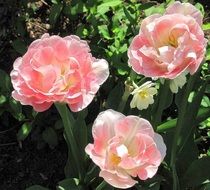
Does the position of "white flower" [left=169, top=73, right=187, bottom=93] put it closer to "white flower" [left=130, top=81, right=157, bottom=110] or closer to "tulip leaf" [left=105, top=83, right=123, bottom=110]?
"white flower" [left=130, top=81, right=157, bottom=110]

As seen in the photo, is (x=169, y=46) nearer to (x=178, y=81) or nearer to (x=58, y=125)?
(x=178, y=81)

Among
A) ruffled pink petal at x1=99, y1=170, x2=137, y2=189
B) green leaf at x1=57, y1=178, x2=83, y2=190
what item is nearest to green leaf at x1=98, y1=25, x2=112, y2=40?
green leaf at x1=57, y1=178, x2=83, y2=190

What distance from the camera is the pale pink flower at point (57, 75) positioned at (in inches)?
49.4

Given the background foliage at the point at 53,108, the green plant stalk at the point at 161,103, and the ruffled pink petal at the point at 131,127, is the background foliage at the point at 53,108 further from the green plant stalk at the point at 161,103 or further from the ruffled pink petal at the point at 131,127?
the ruffled pink petal at the point at 131,127

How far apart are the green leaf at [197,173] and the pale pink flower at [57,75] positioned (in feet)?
1.89

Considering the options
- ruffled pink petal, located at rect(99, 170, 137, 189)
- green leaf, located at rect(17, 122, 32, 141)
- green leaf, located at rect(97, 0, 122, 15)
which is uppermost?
ruffled pink petal, located at rect(99, 170, 137, 189)

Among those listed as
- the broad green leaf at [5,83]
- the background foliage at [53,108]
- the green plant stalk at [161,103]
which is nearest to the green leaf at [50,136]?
the background foliage at [53,108]

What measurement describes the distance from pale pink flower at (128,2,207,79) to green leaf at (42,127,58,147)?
0.89 m


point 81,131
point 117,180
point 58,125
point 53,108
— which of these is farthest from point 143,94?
point 53,108

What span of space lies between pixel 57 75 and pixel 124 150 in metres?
0.24

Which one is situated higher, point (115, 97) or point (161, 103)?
point (161, 103)

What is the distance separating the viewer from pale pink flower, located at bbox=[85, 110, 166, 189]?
121 centimetres

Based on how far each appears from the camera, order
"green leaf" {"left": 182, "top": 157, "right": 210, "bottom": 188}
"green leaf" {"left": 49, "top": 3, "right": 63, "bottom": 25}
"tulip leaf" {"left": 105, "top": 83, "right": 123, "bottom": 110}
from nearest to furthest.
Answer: "green leaf" {"left": 182, "top": 157, "right": 210, "bottom": 188}
"tulip leaf" {"left": 105, "top": 83, "right": 123, "bottom": 110}
"green leaf" {"left": 49, "top": 3, "right": 63, "bottom": 25}

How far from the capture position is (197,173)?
5.75ft
